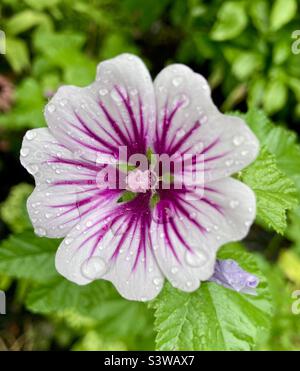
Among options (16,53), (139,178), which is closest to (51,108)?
(139,178)

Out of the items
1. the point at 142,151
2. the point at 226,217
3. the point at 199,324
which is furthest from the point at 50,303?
the point at 226,217

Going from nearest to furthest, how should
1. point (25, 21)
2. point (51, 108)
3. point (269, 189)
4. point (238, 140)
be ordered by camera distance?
1. point (238, 140)
2. point (51, 108)
3. point (269, 189)
4. point (25, 21)

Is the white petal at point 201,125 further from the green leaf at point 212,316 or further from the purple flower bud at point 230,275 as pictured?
the green leaf at point 212,316

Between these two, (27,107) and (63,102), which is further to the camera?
(27,107)

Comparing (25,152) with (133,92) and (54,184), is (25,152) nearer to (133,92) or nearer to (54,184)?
(54,184)

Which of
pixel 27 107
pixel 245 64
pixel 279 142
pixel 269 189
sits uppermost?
pixel 269 189

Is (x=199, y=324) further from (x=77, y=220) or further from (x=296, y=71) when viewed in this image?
(x=296, y=71)

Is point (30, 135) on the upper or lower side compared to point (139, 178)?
upper
